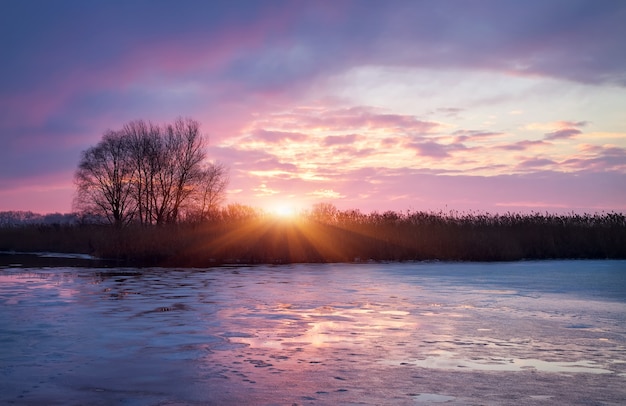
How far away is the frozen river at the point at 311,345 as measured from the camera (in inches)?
191

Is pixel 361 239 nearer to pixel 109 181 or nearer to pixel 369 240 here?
pixel 369 240

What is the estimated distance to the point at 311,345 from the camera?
6.96 metres

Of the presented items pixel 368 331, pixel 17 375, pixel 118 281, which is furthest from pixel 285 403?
pixel 118 281

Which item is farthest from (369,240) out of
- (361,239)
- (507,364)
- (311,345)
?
(507,364)

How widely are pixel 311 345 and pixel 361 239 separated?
64.3 feet

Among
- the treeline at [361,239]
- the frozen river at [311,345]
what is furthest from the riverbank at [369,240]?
the frozen river at [311,345]

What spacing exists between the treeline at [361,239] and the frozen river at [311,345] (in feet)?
39.2

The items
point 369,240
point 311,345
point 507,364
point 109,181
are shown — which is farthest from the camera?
point 109,181

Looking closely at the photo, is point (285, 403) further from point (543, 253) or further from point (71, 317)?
point (543, 253)

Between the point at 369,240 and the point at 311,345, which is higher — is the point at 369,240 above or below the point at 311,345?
above

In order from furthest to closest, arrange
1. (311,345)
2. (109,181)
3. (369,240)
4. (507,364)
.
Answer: (109,181) → (369,240) → (311,345) → (507,364)

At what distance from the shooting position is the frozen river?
4840mm

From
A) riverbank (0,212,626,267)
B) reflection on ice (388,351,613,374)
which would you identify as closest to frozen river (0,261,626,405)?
reflection on ice (388,351,613,374)

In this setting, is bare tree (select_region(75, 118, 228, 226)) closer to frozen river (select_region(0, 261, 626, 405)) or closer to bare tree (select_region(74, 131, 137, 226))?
bare tree (select_region(74, 131, 137, 226))
